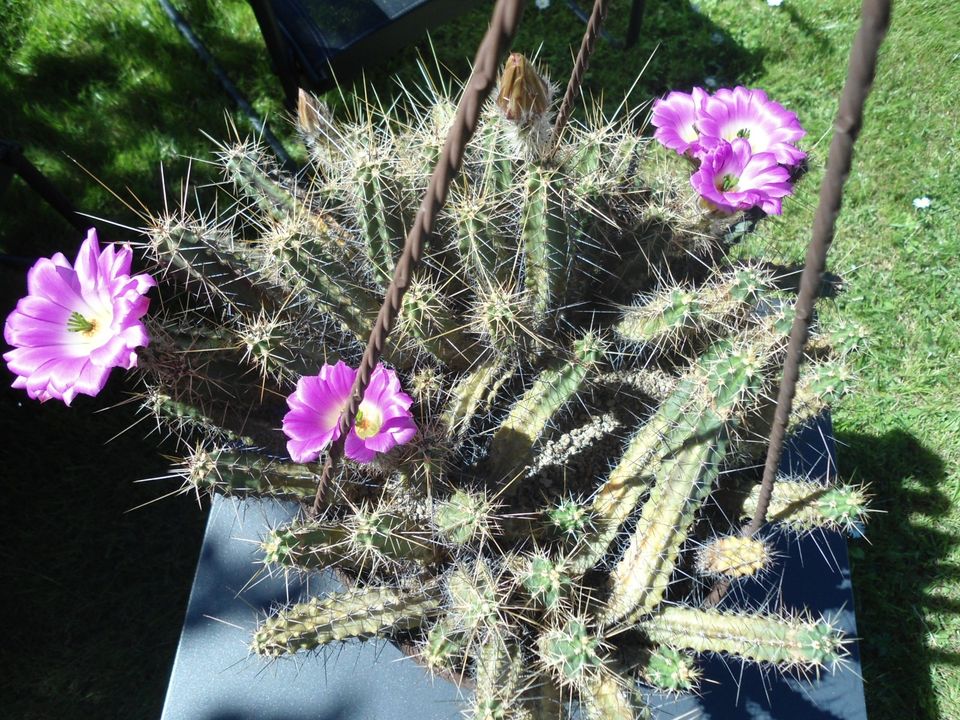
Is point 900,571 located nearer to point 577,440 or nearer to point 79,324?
point 577,440

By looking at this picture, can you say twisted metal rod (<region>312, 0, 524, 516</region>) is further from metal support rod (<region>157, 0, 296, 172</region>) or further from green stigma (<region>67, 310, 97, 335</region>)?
metal support rod (<region>157, 0, 296, 172</region>)

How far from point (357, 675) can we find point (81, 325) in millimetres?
726

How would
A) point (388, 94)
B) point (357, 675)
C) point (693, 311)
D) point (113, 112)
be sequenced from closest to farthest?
1. point (693, 311)
2. point (357, 675)
3. point (113, 112)
4. point (388, 94)

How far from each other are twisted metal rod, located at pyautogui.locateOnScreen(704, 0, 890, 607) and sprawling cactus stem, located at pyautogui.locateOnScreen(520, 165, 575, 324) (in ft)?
1.36

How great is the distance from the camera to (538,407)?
1215mm

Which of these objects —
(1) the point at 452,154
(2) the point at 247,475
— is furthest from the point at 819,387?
(2) the point at 247,475

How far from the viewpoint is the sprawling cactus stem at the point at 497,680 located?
1017 millimetres

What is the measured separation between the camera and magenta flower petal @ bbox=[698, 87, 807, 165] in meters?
1.27

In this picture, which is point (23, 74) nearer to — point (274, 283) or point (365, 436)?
point (274, 283)

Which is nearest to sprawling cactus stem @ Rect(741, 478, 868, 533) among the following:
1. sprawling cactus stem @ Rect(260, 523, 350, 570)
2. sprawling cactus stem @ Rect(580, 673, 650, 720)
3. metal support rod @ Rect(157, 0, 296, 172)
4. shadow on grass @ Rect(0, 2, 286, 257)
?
sprawling cactus stem @ Rect(580, 673, 650, 720)

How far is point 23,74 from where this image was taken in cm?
253

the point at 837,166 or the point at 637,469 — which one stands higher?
the point at 837,166

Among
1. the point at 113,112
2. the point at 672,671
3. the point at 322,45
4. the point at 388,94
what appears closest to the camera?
the point at 672,671

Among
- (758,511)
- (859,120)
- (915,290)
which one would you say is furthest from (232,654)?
(915,290)
